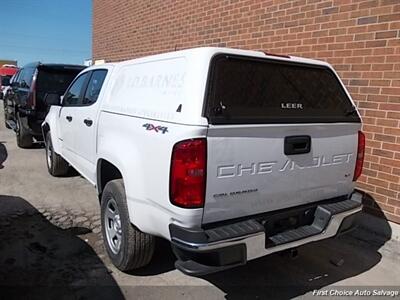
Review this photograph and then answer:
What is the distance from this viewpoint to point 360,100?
460 cm

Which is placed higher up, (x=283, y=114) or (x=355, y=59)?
(x=355, y=59)

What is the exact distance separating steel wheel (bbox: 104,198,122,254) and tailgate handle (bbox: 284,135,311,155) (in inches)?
62.4

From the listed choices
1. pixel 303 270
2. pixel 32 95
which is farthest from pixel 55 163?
pixel 303 270

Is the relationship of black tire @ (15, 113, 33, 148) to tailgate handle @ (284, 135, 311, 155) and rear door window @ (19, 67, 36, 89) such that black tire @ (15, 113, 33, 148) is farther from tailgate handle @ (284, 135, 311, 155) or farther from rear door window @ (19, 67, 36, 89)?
tailgate handle @ (284, 135, 311, 155)

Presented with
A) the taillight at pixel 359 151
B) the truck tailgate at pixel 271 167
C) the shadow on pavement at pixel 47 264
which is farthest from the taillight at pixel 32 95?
Answer: the taillight at pixel 359 151

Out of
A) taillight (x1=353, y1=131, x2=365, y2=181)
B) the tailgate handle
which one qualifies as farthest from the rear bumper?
taillight (x1=353, y1=131, x2=365, y2=181)

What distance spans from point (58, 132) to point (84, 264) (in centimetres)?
281

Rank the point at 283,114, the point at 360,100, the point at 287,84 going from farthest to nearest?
1. the point at 360,100
2. the point at 287,84
3. the point at 283,114

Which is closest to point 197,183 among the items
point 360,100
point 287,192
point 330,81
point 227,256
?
point 227,256

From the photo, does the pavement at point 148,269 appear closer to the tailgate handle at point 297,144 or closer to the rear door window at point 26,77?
the tailgate handle at point 297,144

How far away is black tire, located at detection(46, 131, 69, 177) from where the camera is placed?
638 centimetres

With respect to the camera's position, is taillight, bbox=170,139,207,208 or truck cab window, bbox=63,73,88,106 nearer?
taillight, bbox=170,139,207,208

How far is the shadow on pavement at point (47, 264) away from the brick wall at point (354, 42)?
318cm

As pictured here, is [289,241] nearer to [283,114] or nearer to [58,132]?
[283,114]
